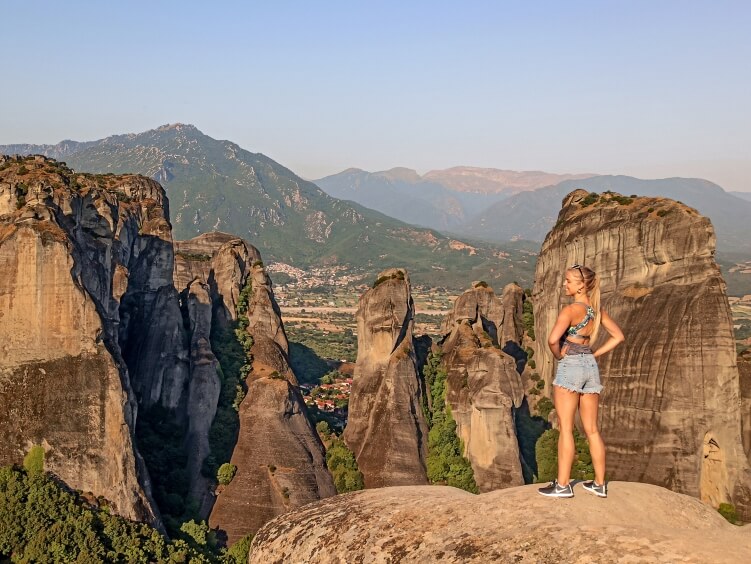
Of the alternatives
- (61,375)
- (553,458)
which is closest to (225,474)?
(61,375)

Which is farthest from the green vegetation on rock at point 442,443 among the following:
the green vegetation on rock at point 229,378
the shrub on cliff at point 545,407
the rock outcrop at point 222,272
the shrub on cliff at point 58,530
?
the shrub on cliff at point 58,530

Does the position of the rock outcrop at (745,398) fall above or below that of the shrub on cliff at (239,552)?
above

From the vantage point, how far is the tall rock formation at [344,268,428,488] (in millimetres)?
48000

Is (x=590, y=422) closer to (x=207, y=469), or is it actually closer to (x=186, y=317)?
(x=207, y=469)

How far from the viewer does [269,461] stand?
45.1 m

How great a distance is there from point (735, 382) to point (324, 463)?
27.0m

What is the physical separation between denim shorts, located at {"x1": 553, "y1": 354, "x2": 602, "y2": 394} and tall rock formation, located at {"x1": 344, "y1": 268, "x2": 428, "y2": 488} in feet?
119

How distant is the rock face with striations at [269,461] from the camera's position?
4247 cm

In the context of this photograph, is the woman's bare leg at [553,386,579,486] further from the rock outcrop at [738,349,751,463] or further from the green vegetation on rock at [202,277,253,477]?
the green vegetation on rock at [202,277,253,477]

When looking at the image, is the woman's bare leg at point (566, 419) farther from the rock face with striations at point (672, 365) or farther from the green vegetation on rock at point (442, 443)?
the green vegetation on rock at point (442, 443)

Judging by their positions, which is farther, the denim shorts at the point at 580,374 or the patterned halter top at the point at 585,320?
the patterned halter top at the point at 585,320

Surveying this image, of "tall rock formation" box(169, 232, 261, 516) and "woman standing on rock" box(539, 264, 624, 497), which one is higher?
"woman standing on rock" box(539, 264, 624, 497)

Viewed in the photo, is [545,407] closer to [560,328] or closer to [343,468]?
[343,468]

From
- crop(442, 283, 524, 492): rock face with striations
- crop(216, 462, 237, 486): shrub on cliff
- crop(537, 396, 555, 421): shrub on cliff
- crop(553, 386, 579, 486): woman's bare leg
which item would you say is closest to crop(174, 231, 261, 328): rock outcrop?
crop(216, 462, 237, 486): shrub on cliff
